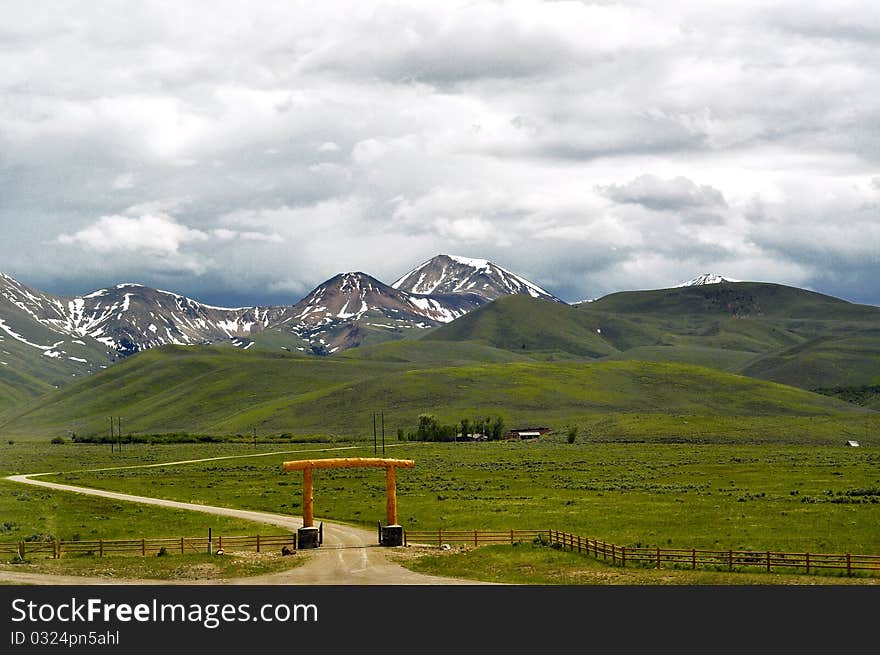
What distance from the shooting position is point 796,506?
281 ft

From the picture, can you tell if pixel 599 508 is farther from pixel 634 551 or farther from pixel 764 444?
pixel 764 444

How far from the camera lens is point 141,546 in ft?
220

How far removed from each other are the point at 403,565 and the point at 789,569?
20.8 metres

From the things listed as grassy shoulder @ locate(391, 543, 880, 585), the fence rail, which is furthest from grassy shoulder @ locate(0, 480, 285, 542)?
grassy shoulder @ locate(391, 543, 880, 585)

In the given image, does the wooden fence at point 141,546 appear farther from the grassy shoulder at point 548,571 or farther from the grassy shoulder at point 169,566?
the grassy shoulder at point 548,571

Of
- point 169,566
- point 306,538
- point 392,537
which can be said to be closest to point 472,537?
point 392,537

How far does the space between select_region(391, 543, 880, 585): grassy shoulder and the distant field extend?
976cm

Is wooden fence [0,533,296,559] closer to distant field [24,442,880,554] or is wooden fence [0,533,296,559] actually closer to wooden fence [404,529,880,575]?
distant field [24,442,880,554]

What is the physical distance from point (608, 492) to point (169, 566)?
52.9 meters

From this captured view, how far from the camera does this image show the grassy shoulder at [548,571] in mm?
51406

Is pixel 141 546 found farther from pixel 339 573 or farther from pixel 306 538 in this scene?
pixel 339 573

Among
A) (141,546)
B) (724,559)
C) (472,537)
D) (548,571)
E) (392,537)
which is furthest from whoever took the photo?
(472,537)

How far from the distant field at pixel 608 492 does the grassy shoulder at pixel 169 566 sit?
22.0 meters
